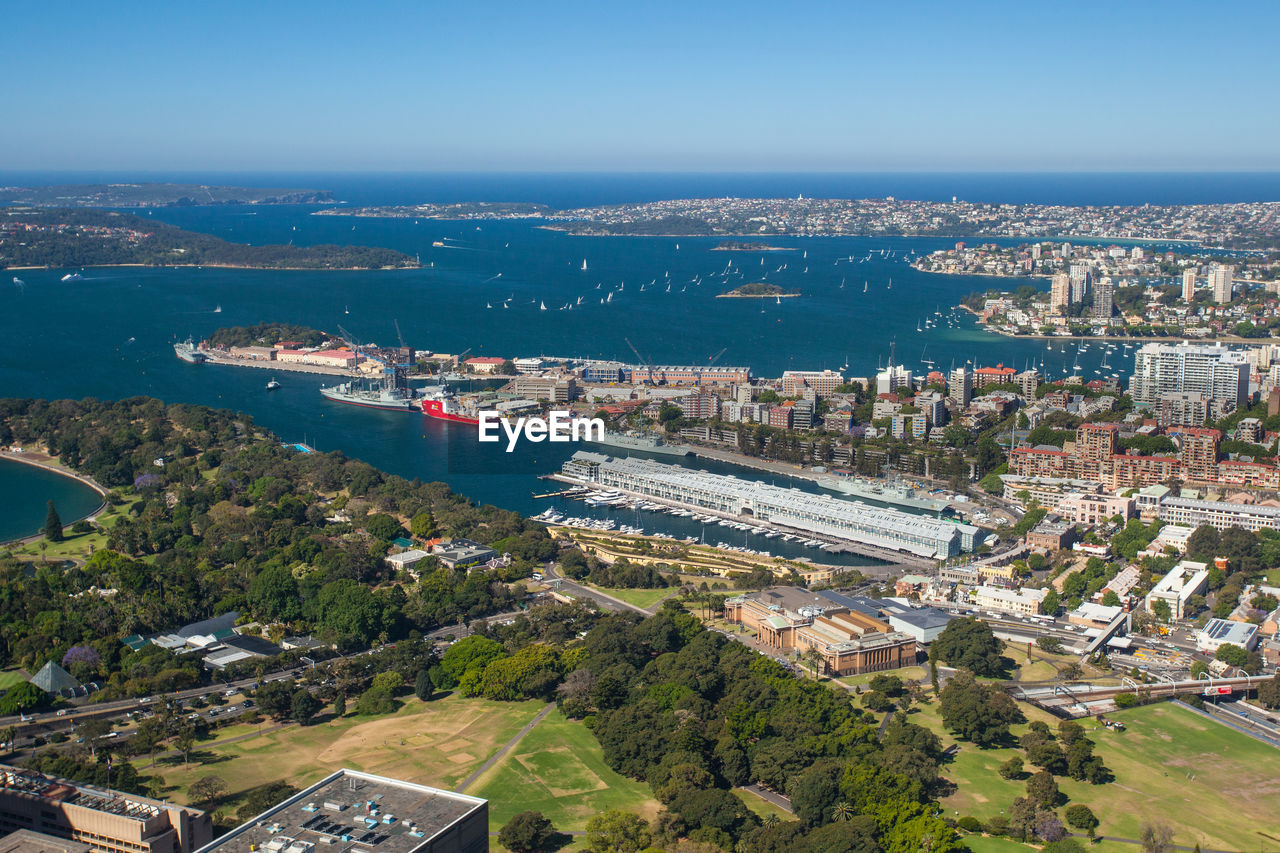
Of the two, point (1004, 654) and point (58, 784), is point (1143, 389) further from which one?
point (58, 784)

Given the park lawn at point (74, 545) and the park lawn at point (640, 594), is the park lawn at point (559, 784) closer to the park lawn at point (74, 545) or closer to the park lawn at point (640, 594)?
the park lawn at point (640, 594)

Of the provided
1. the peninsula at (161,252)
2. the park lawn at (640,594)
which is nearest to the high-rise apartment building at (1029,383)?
the park lawn at (640,594)

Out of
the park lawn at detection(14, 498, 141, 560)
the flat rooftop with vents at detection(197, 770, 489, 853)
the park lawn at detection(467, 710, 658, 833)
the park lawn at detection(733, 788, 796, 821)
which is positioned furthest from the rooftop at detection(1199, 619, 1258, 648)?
the park lawn at detection(14, 498, 141, 560)

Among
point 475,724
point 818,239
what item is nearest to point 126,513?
point 475,724

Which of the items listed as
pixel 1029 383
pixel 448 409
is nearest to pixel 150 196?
pixel 448 409

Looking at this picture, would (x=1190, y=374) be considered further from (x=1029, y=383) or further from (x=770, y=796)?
(x=770, y=796)
